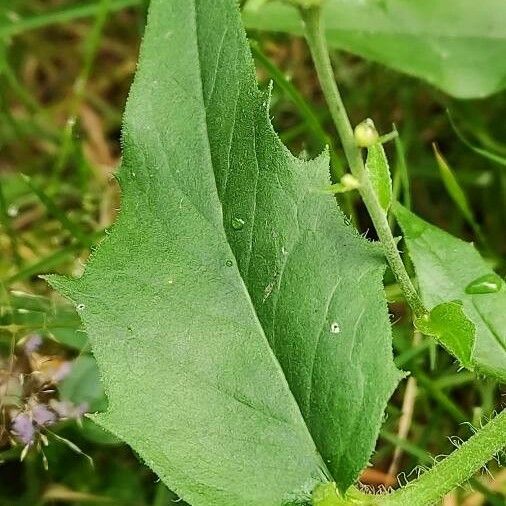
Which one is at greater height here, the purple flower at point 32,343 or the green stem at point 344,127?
the green stem at point 344,127

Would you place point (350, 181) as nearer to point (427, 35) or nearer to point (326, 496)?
point (326, 496)

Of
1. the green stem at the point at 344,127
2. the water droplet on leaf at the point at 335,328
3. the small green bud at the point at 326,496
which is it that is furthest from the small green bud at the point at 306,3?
the small green bud at the point at 326,496

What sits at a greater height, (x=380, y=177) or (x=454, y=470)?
(x=380, y=177)

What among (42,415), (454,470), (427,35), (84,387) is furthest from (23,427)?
(427,35)

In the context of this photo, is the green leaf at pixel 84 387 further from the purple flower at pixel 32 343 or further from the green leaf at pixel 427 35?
the green leaf at pixel 427 35

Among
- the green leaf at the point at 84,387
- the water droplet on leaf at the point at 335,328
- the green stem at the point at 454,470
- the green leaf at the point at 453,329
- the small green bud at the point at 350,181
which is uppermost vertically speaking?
the small green bud at the point at 350,181

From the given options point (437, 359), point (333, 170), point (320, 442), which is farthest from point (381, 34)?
point (320, 442)
